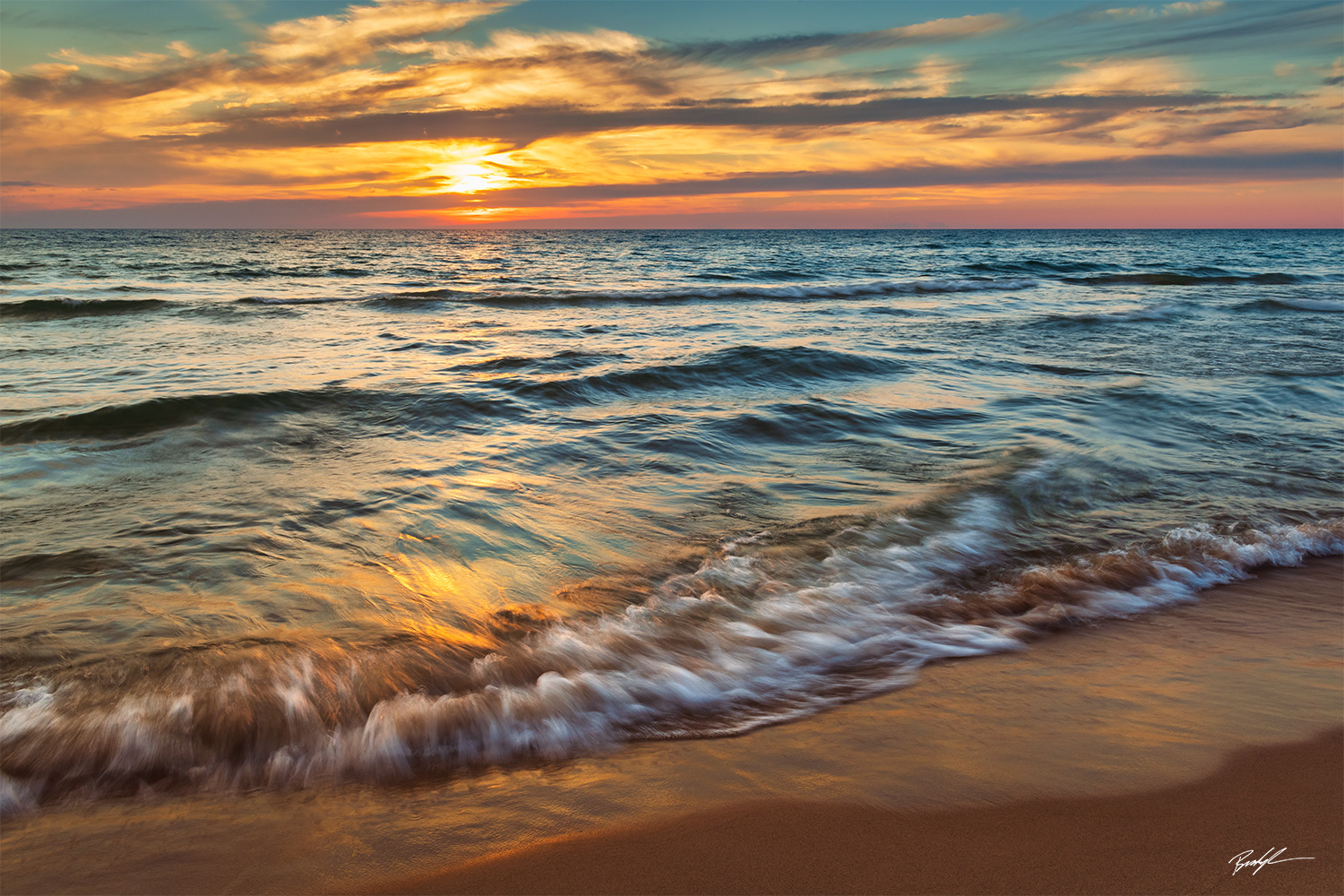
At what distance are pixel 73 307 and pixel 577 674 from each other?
62.1ft

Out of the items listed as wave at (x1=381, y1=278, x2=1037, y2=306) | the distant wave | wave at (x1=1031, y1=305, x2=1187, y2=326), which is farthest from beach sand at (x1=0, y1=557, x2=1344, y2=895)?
the distant wave

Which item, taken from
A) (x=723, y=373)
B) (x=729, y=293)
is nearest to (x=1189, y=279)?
(x=729, y=293)

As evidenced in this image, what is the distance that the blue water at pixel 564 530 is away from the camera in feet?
9.05

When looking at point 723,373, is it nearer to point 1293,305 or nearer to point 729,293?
point 729,293

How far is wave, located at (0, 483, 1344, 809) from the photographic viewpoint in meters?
2.51

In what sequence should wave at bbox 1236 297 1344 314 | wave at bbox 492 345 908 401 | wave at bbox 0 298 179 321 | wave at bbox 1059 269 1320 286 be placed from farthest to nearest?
1. wave at bbox 1059 269 1320 286
2. wave at bbox 1236 297 1344 314
3. wave at bbox 0 298 179 321
4. wave at bbox 492 345 908 401

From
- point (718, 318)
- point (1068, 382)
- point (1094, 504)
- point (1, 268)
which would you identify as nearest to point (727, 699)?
point (1094, 504)

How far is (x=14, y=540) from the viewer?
4199mm

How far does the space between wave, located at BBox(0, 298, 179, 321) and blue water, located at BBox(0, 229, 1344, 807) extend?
5.24 m

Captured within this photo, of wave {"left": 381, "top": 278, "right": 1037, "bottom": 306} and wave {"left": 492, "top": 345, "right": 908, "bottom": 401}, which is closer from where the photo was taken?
wave {"left": 492, "top": 345, "right": 908, "bottom": 401}

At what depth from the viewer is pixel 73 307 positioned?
16.3 metres

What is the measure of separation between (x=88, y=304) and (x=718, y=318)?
14.2 meters

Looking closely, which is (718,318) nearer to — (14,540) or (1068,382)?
(1068,382)
